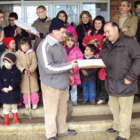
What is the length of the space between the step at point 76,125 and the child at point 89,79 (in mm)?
462

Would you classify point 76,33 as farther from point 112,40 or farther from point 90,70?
point 112,40

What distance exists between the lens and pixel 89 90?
5062 mm

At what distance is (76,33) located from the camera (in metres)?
5.36

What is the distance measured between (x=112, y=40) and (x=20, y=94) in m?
1.95

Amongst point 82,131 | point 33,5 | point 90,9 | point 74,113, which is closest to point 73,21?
point 90,9

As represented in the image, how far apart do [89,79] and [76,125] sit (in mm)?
890

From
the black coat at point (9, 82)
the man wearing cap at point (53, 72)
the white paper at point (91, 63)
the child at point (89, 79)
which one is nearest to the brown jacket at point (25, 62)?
the black coat at point (9, 82)

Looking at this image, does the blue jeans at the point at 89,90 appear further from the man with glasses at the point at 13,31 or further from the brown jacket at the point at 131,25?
the man with glasses at the point at 13,31

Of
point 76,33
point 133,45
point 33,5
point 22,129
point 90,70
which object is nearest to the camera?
point 133,45

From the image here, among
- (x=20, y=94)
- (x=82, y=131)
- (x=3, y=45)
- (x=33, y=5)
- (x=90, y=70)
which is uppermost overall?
(x=33, y=5)

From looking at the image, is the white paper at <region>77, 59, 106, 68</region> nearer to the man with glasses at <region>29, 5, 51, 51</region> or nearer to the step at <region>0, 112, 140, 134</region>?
the step at <region>0, 112, 140, 134</region>

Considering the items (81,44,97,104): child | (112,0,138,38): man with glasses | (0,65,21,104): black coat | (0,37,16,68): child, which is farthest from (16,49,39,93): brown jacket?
(112,0,138,38): man with glasses

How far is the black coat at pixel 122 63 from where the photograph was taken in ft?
12.3

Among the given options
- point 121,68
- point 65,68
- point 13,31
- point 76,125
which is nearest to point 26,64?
point 13,31
